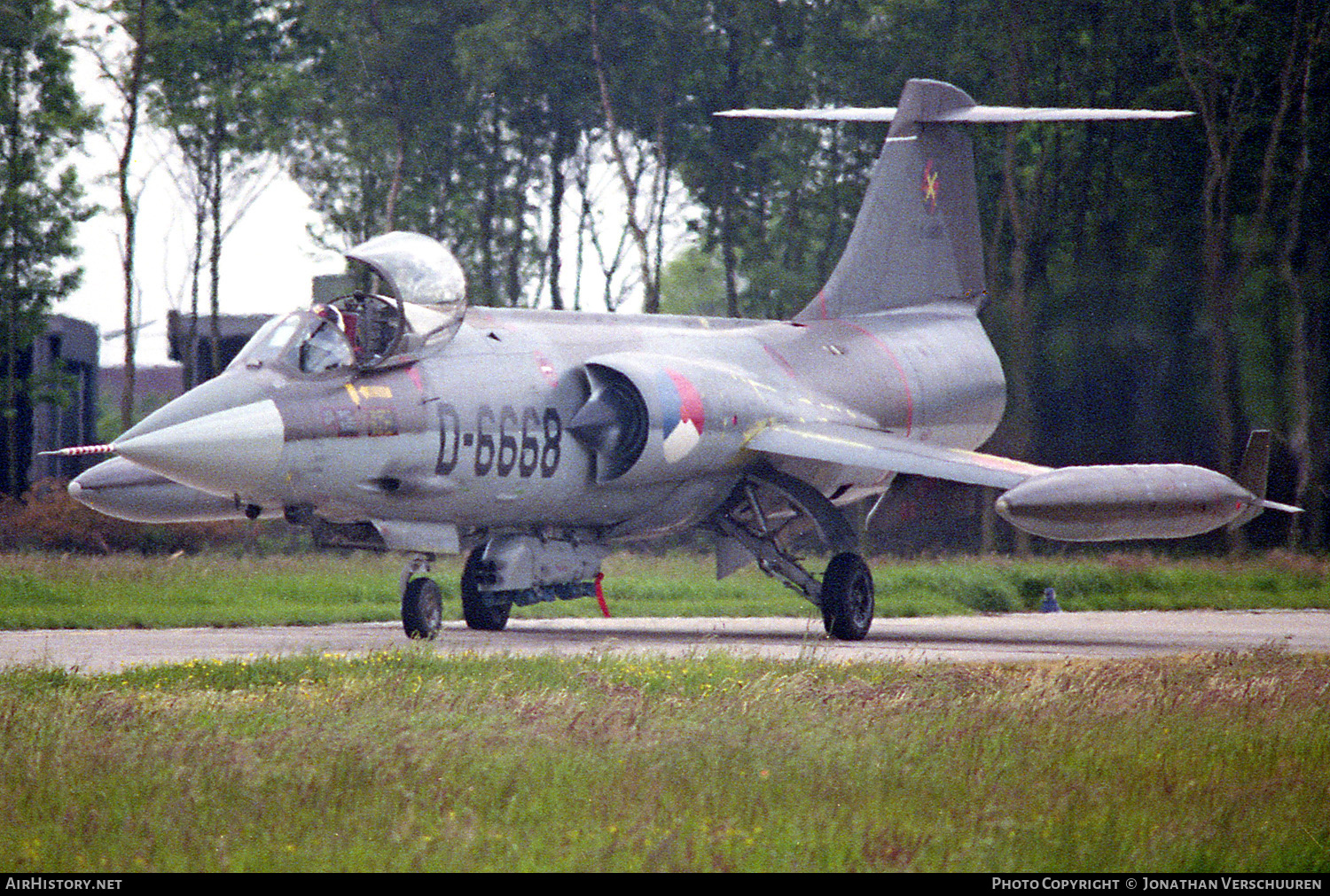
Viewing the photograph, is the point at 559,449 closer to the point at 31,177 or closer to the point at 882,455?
the point at 882,455

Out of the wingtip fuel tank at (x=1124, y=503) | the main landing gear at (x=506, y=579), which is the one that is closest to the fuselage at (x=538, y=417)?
the main landing gear at (x=506, y=579)

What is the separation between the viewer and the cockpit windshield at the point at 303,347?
1443cm

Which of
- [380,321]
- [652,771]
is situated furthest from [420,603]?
[652,771]

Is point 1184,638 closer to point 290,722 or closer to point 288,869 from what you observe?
point 290,722

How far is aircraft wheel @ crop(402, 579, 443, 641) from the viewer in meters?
15.3

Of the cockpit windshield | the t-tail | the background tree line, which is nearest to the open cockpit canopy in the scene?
the cockpit windshield

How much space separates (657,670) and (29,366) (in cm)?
3082

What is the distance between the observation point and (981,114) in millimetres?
21062

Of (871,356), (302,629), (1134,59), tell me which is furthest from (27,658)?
(1134,59)

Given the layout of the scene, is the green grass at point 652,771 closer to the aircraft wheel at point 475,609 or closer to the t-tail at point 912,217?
the aircraft wheel at point 475,609

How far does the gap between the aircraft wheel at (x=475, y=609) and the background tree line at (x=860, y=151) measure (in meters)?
12.9

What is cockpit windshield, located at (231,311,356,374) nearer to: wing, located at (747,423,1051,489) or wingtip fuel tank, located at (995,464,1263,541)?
wing, located at (747,423,1051,489)

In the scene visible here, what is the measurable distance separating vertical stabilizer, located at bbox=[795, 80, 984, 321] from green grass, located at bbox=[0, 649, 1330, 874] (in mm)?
10310
